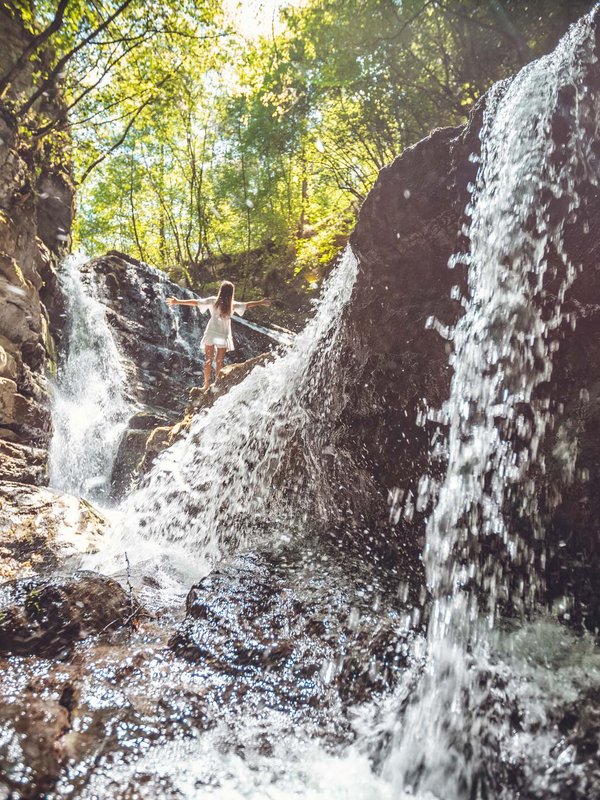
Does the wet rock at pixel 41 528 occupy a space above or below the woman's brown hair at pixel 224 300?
below

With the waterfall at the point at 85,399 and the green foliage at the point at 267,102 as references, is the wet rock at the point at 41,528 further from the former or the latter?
the green foliage at the point at 267,102

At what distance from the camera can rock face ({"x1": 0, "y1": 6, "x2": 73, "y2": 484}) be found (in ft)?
22.4

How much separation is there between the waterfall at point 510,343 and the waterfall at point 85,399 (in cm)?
707

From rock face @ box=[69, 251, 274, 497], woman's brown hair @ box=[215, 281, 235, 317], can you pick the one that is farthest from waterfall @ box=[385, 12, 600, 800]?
rock face @ box=[69, 251, 274, 497]

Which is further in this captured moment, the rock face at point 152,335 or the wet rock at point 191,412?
the rock face at point 152,335

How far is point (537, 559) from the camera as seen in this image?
3.29m

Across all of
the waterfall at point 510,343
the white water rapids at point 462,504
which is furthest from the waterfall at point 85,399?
the waterfall at point 510,343

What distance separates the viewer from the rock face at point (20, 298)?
6.84m

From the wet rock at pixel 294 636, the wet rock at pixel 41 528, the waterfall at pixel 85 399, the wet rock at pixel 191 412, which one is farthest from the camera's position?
the waterfall at pixel 85 399

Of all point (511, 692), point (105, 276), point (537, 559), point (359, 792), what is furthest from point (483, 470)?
point (105, 276)

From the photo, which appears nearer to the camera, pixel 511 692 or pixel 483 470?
pixel 511 692

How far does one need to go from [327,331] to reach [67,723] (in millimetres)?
4358

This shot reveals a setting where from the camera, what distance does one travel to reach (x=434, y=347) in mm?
4105

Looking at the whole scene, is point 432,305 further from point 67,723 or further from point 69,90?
point 69,90
